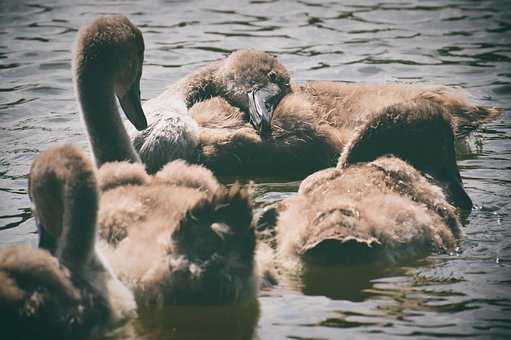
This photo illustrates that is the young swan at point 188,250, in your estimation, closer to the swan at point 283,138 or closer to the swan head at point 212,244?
the swan head at point 212,244

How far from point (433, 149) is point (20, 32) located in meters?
7.18

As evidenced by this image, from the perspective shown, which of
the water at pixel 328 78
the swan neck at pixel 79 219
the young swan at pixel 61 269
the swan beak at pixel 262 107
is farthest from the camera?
the swan beak at pixel 262 107

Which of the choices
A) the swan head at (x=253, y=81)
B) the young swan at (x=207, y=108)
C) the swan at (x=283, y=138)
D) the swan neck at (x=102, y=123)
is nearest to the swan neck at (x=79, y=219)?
the swan neck at (x=102, y=123)

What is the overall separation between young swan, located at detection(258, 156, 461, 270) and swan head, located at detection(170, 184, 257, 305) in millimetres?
721

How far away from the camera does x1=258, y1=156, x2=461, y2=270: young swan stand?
671 centimetres

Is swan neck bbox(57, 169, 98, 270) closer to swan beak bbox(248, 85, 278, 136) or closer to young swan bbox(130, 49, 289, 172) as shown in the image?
young swan bbox(130, 49, 289, 172)

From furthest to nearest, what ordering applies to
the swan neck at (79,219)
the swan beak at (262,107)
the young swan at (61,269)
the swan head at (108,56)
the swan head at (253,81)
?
1. the swan head at (253,81)
2. the swan beak at (262,107)
3. the swan head at (108,56)
4. the swan neck at (79,219)
5. the young swan at (61,269)

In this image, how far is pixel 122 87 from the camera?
28.2 ft

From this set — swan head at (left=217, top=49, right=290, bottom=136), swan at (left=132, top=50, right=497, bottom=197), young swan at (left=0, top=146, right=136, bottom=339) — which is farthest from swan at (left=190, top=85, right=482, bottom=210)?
young swan at (left=0, top=146, right=136, bottom=339)

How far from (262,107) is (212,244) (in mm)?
3689

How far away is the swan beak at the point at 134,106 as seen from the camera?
875 cm

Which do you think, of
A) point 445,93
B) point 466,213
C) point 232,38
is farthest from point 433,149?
point 232,38

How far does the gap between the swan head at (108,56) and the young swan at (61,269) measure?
184cm

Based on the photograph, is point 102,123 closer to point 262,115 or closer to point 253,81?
point 262,115
